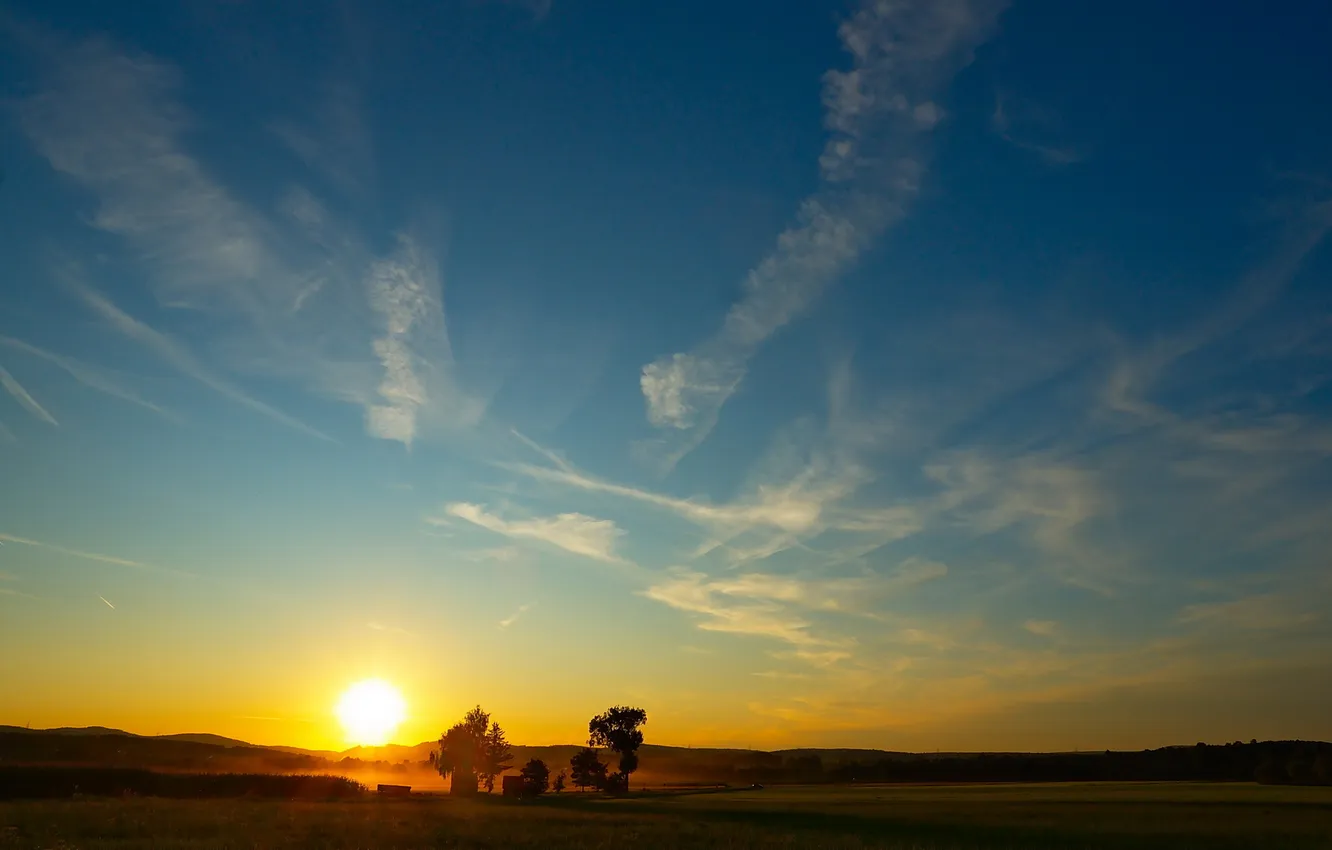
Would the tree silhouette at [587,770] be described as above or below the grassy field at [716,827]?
below

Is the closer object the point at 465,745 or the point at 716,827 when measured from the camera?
the point at 716,827

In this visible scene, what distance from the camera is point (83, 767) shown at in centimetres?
9194

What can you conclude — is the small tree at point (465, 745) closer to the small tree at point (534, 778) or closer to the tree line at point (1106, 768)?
the small tree at point (534, 778)

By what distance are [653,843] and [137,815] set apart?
29930 millimetres

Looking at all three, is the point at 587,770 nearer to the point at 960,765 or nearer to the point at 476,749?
the point at 476,749

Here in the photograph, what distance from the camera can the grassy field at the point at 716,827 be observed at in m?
38.8

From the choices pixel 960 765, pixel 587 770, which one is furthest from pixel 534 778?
pixel 960 765

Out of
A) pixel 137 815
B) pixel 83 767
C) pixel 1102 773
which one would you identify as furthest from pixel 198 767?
pixel 1102 773

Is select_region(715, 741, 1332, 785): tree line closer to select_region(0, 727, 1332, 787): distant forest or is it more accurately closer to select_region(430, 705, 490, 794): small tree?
select_region(0, 727, 1332, 787): distant forest

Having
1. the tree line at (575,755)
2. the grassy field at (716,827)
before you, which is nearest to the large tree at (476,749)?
the tree line at (575,755)

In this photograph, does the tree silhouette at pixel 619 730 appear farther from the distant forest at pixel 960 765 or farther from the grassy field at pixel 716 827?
the grassy field at pixel 716 827

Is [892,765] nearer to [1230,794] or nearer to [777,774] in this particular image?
[777,774]

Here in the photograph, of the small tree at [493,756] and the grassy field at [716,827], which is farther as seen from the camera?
the small tree at [493,756]

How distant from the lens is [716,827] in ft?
169
